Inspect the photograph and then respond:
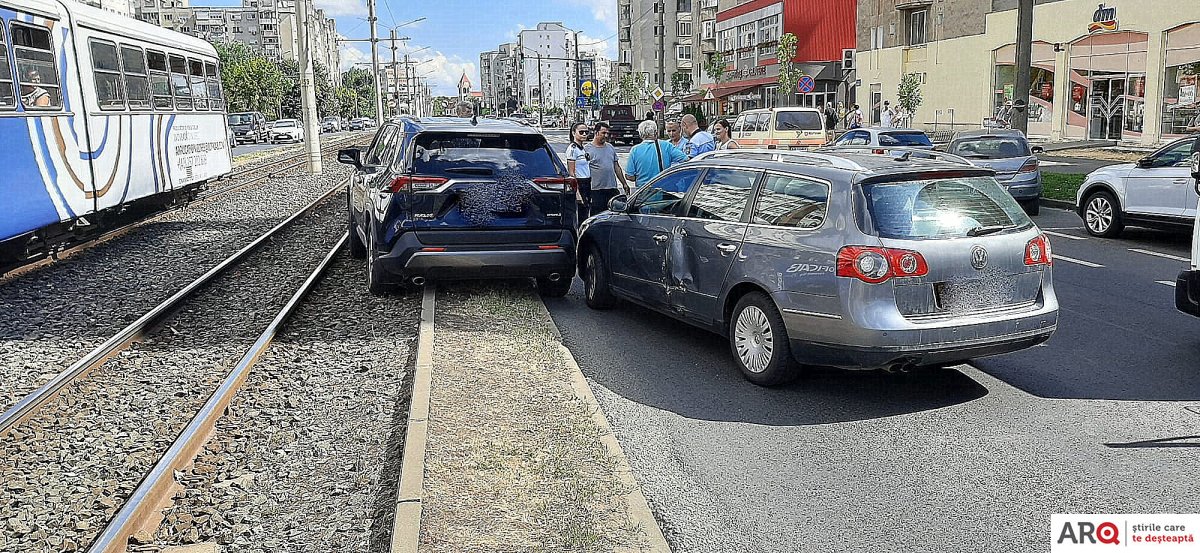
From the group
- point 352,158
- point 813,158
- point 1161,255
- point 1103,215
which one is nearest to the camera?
point 813,158

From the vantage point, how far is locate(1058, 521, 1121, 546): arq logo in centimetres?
466

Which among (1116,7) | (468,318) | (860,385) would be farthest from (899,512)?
(1116,7)

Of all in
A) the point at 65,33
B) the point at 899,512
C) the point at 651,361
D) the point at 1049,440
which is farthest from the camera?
the point at 65,33

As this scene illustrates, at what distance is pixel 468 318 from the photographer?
909 centimetres

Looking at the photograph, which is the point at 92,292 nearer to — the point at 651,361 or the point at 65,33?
the point at 65,33

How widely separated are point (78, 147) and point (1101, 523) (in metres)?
11.4

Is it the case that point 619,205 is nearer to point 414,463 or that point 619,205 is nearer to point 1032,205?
point 414,463

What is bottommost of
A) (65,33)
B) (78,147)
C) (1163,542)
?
(1163,542)

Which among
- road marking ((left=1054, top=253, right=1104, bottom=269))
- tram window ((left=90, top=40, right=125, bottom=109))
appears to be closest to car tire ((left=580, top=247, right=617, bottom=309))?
road marking ((left=1054, top=253, right=1104, bottom=269))

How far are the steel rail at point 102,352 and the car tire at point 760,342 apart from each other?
433 cm

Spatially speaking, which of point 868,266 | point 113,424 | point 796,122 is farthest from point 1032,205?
point 113,424

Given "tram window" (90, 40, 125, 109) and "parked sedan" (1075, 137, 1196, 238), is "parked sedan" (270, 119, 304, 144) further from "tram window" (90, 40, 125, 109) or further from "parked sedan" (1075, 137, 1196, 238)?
"parked sedan" (1075, 137, 1196, 238)

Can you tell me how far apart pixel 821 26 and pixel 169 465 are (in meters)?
61.9

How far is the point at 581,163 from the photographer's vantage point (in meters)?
12.8
